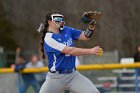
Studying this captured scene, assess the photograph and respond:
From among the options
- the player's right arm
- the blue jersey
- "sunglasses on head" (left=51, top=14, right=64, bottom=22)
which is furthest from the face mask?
the player's right arm

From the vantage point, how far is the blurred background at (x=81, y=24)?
23.8m

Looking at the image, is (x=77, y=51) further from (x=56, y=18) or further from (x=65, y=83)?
(x=56, y=18)

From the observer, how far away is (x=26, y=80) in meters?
14.2

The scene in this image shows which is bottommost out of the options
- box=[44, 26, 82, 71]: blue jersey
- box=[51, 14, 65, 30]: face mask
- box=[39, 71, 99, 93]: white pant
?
box=[39, 71, 99, 93]: white pant

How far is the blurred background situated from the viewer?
23750 mm

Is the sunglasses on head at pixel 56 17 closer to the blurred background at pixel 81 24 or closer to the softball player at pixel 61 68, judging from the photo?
the softball player at pixel 61 68

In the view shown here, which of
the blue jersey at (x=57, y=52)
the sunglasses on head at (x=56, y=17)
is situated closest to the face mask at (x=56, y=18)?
the sunglasses on head at (x=56, y=17)

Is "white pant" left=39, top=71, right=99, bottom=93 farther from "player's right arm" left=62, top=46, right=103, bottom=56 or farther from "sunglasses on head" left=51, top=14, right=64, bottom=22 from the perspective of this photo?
"sunglasses on head" left=51, top=14, right=64, bottom=22

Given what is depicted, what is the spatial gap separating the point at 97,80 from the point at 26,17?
19307 mm

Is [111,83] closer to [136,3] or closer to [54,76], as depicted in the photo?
[54,76]

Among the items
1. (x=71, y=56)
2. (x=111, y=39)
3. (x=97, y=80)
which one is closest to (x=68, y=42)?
(x=71, y=56)

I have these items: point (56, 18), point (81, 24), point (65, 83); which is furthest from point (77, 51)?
point (81, 24)

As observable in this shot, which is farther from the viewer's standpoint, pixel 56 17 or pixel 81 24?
pixel 81 24

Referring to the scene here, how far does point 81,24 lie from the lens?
2189cm
